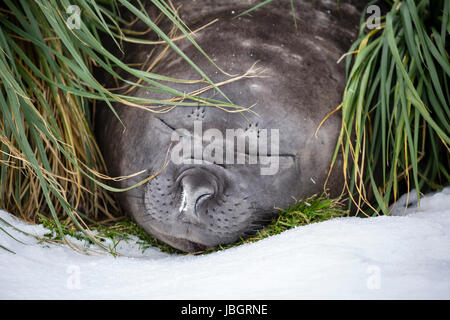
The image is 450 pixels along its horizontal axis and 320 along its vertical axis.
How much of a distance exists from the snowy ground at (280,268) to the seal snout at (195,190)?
163 mm

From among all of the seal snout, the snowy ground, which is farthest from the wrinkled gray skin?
the snowy ground

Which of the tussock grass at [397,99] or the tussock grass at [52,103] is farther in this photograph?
the tussock grass at [397,99]

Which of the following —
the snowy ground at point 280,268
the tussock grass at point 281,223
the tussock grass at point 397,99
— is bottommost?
the tussock grass at point 281,223

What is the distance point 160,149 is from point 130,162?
0.16 meters

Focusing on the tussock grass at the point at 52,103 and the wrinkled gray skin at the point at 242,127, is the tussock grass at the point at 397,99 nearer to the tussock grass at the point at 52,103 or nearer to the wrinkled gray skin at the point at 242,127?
the wrinkled gray skin at the point at 242,127

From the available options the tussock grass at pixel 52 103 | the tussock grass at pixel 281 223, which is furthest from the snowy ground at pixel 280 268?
the tussock grass at pixel 52 103

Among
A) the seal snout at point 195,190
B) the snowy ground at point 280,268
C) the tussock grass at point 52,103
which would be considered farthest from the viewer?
the seal snout at point 195,190

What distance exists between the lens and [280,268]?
1.41m

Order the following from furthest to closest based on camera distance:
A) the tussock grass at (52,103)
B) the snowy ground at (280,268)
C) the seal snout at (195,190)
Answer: the seal snout at (195,190) → the tussock grass at (52,103) → the snowy ground at (280,268)

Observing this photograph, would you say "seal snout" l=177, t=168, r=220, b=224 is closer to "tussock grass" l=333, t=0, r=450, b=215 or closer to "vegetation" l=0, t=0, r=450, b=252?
"vegetation" l=0, t=0, r=450, b=252

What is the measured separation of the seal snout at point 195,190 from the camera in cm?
180

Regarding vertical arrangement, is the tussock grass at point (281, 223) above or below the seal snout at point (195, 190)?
below

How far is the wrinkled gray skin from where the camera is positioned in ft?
5.99

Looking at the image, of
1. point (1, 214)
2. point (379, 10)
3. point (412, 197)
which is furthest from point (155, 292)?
point (379, 10)
